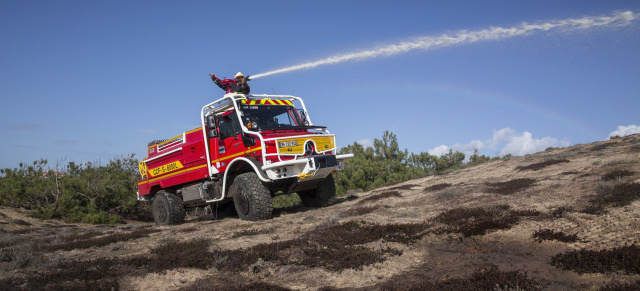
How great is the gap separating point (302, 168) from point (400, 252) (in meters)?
4.90

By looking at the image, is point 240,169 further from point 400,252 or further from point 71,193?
point 71,193

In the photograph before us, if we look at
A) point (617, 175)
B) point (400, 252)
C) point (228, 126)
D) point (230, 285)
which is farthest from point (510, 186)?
point (230, 285)

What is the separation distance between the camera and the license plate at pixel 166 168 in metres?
13.8

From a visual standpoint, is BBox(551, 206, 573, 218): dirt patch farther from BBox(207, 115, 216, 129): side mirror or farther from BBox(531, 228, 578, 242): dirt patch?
BBox(207, 115, 216, 129): side mirror

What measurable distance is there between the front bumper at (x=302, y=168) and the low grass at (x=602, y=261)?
6.34 meters

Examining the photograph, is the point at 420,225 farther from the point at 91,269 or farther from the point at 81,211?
the point at 81,211

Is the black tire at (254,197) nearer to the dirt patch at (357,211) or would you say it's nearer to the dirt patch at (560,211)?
the dirt patch at (357,211)

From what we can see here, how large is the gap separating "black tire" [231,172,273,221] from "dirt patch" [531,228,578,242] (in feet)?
21.3

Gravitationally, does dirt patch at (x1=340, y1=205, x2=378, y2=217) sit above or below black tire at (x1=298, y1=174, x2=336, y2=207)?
below

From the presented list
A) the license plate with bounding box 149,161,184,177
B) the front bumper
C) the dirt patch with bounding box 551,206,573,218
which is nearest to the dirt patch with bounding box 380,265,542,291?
the dirt patch with bounding box 551,206,573,218

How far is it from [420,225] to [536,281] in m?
3.57

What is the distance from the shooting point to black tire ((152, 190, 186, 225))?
1400 cm

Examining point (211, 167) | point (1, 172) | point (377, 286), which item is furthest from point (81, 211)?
point (377, 286)

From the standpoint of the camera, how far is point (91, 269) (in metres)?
6.73
